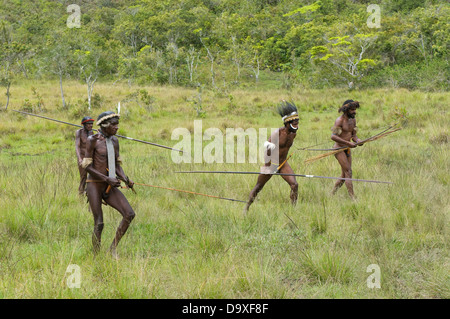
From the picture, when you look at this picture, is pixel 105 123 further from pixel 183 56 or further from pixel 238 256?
pixel 183 56

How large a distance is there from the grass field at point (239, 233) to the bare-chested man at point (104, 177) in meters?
0.34

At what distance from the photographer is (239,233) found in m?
5.35

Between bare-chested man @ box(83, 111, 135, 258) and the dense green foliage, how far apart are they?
15.5m

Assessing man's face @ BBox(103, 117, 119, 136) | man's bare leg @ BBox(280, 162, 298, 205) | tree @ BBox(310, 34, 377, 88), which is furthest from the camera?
tree @ BBox(310, 34, 377, 88)

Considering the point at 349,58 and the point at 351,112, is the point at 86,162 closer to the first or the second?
the point at 351,112

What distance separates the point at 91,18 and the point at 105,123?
47.8m

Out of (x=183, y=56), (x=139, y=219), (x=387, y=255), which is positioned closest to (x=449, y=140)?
(x=387, y=255)

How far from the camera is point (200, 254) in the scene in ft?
14.7

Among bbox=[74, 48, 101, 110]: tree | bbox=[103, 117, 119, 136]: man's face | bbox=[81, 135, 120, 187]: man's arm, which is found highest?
bbox=[74, 48, 101, 110]: tree

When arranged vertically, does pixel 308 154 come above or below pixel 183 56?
below

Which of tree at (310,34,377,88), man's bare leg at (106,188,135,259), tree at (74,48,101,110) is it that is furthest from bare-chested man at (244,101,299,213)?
tree at (310,34,377,88)

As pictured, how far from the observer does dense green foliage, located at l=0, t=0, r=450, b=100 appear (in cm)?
2345

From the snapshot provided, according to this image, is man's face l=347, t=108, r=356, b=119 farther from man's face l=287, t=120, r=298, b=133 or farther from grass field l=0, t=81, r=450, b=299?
man's face l=287, t=120, r=298, b=133

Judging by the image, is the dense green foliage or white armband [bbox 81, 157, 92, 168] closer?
white armband [bbox 81, 157, 92, 168]
